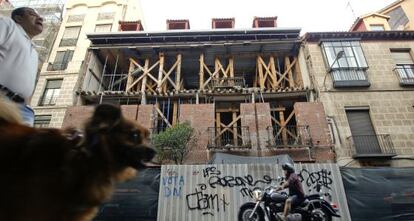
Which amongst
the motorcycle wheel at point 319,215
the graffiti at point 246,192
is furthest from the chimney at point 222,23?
the motorcycle wheel at point 319,215

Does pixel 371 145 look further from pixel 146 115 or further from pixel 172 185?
pixel 146 115

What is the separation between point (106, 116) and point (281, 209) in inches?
234

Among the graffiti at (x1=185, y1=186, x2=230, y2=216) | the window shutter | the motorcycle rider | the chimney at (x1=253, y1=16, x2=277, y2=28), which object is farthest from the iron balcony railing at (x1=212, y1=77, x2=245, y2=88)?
the motorcycle rider

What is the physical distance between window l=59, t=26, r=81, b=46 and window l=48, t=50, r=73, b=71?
0.97 meters

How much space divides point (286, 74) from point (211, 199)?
1072cm

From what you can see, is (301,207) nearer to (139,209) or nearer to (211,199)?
(211,199)

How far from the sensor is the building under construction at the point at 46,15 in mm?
21261

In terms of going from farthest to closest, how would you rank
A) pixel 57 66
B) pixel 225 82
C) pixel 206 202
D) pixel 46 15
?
pixel 46 15 < pixel 57 66 < pixel 225 82 < pixel 206 202

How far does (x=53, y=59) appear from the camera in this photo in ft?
63.3

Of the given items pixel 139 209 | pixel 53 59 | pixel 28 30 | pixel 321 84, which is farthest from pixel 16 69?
pixel 53 59

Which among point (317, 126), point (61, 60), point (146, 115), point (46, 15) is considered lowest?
point (317, 126)

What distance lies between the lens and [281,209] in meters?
6.25

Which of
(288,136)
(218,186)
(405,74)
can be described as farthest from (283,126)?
(405,74)

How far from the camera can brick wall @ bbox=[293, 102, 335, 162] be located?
12473 mm
